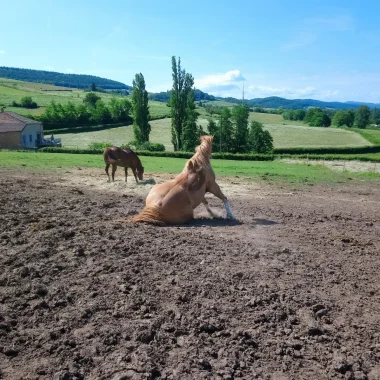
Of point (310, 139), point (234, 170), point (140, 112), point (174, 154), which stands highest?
point (140, 112)

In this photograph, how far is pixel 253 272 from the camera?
289 inches

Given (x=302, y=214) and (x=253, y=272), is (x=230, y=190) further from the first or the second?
(x=253, y=272)

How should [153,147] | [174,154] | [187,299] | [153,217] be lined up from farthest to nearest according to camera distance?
[153,147], [174,154], [153,217], [187,299]

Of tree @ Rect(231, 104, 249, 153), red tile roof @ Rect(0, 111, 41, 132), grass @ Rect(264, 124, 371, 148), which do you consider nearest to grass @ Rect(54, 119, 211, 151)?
red tile roof @ Rect(0, 111, 41, 132)

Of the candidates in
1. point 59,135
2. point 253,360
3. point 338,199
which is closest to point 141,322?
point 253,360

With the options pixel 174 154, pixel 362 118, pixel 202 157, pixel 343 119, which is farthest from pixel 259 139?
pixel 362 118

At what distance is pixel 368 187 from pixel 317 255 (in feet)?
49.7

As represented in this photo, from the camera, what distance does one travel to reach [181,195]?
1101 cm

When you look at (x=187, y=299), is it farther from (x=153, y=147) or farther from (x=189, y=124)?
(x=189, y=124)

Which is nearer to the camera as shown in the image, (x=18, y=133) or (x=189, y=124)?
(x=18, y=133)

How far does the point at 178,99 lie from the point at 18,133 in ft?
74.9

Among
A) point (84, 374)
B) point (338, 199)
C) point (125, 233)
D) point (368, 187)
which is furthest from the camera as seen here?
point (368, 187)

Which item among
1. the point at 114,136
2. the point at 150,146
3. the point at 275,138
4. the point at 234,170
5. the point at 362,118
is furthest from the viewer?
the point at 362,118

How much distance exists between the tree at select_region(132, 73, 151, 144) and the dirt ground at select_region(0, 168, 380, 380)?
179 ft
